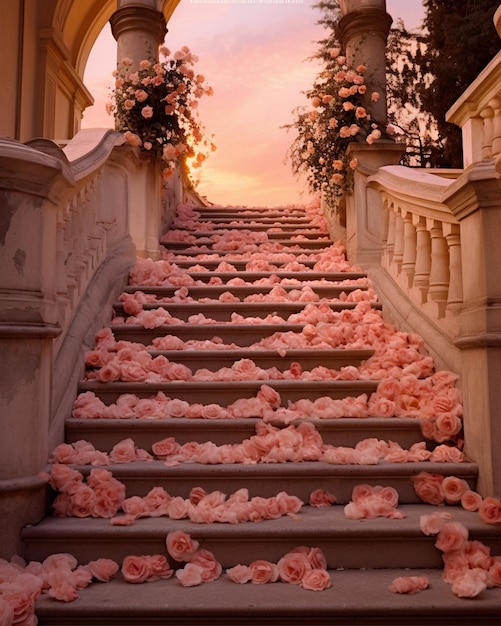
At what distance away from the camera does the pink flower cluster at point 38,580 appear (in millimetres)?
1906

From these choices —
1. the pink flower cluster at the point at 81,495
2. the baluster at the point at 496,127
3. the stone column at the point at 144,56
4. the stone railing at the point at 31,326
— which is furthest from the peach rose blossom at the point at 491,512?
the stone column at the point at 144,56

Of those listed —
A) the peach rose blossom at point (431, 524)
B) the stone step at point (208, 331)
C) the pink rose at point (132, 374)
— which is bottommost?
the peach rose blossom at point (431, 524)

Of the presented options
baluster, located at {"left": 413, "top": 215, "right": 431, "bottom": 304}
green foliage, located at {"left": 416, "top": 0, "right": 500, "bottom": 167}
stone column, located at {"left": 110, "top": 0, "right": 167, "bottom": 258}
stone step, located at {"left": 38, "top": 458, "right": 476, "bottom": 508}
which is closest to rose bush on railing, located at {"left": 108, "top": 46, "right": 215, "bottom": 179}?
stone column, located at {"left": 110, "top": 0, "right": 167, "bottom": 258}

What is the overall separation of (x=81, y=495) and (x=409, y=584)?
141 cm

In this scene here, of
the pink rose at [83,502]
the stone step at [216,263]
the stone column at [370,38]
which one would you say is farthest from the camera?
the stone column at [370,38]

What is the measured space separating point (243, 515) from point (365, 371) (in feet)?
4.62

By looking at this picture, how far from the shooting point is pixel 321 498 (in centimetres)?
265

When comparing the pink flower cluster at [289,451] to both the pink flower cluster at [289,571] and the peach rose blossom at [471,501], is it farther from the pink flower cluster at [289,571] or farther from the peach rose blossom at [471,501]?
the pink flower cluster at [289,571]

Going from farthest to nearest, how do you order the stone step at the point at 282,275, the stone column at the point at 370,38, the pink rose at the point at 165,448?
the stone column at the point at 370,38
the stone step at the point at 282,275
the pink rose at the point at 165,448

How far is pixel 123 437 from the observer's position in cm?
299

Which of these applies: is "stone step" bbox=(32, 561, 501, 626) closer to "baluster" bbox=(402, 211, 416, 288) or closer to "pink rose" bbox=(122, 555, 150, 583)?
"pink rose" bbox=(122, 555, 150, 583)

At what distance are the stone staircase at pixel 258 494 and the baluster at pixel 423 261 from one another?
1.75 feet

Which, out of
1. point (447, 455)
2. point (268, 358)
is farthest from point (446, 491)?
point (268, 358)

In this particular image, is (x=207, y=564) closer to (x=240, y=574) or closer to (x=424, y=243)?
(x=240, y=574)
